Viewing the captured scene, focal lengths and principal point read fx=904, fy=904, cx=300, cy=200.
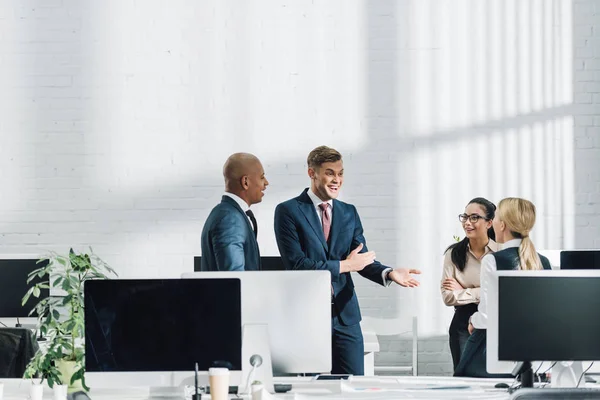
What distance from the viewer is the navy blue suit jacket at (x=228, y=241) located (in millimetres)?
3271

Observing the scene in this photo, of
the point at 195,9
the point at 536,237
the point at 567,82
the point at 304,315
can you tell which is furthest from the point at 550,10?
the point at 304,315

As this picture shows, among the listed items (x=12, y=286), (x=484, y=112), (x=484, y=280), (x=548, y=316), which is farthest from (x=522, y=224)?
(x=12, y=286)

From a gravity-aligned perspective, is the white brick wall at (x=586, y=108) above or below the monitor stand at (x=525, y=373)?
above

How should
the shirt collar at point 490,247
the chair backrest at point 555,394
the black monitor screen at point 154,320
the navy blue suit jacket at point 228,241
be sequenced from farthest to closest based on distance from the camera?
the shirt collar at point 490,247 < the navy blue suit jacket at point 228,241 < the black monitor screen at point 154,320 < the chair backrest at point 555,394

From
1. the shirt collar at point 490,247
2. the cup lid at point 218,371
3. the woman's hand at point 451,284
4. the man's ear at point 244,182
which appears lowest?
the cup lid at point 218,371

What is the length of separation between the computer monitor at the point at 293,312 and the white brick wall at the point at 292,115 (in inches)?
114

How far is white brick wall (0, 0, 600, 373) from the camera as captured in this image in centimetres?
571

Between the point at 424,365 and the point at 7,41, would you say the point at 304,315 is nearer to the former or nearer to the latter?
the point at 424,365

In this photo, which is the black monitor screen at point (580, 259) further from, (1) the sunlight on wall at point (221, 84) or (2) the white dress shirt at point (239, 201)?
(2) the white dress shirt at point (239, 201)

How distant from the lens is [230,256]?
3.27 meters

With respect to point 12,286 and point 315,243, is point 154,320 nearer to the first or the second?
point 315,243

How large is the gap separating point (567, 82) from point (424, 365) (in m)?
2.01

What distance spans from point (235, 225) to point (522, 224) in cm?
116

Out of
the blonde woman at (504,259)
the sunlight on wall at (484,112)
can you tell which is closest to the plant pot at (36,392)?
the blonde woman at (504,259)
